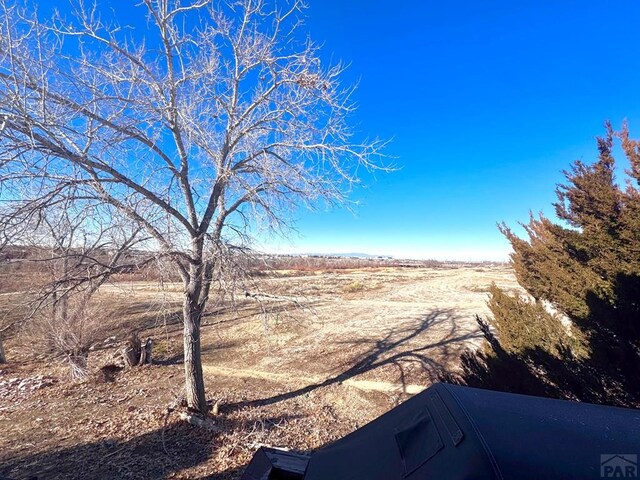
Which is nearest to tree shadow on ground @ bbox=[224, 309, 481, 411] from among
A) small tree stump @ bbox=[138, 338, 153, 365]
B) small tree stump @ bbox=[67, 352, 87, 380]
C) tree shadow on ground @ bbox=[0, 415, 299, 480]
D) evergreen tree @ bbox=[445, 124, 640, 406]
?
tree shadow on ground @ bbox=[0, 415, 299, 480]

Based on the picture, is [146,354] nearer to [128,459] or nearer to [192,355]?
[192,355]

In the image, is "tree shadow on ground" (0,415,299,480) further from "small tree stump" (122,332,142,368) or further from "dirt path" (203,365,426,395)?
"small tree stump" (122,332,142,368)

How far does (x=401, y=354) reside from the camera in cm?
952

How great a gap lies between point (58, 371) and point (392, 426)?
11.2 metres

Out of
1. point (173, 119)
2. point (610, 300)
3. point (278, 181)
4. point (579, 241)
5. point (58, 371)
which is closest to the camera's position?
point (610, 300)

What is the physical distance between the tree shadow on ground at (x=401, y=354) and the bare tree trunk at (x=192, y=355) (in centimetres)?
65

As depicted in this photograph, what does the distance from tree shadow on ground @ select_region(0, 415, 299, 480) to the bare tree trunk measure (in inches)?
25.0

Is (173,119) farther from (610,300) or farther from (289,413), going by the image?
(610,300)

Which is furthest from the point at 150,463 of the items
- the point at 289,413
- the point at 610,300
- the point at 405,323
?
the point at 405,323

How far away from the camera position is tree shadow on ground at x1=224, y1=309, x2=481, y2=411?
7657 millimetres

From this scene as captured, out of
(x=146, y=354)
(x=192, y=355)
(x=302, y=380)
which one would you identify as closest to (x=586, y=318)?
(x=302, y=380)

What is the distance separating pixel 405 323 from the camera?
43.9ft

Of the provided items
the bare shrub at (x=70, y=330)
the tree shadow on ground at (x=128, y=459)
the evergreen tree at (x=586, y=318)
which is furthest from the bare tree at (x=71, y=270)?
the evergreen tree at (x=586, y=318)

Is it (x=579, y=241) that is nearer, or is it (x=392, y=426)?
(x=392, y=426)
